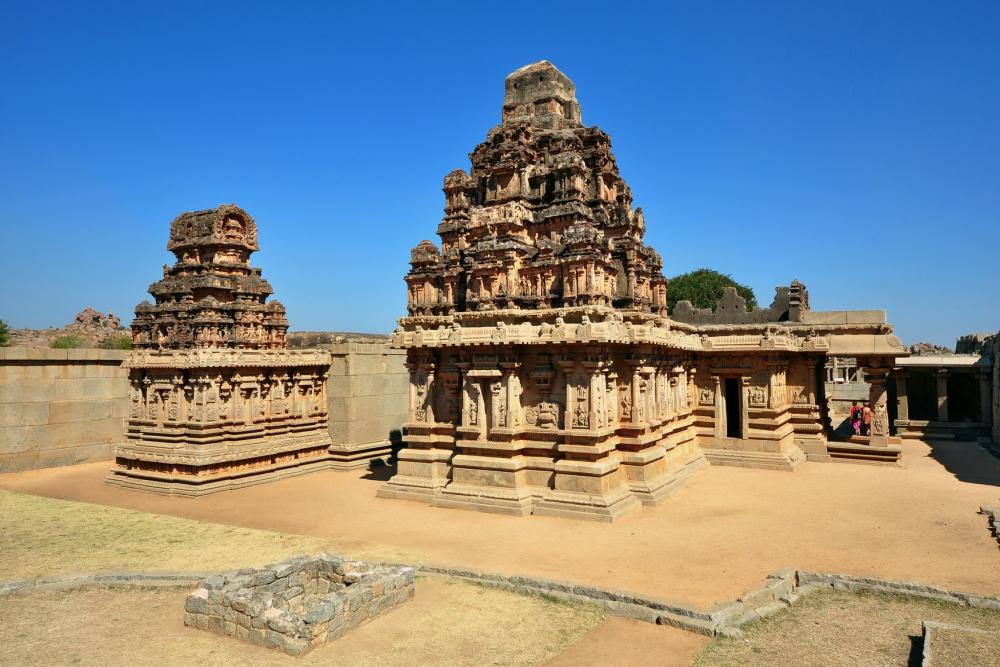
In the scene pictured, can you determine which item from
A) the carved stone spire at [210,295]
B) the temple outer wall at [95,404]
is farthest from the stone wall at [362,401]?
the carved stone spire at [210,295]

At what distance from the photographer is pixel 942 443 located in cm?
2509

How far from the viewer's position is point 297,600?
900 centimetres

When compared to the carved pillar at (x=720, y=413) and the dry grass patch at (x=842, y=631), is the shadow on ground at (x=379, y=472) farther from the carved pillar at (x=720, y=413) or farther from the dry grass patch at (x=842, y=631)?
the dry grass patch at (x=842, y=631)

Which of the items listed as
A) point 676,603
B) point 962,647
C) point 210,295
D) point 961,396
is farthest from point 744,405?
point 210,295

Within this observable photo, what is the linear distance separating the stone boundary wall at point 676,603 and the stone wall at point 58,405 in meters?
13.2

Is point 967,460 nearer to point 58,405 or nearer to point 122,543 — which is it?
point 122,543

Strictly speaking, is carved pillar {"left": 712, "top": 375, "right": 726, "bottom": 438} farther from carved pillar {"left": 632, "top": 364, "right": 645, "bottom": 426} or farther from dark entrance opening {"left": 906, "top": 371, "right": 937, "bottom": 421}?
dark entrance opening {"left": 906, "top": 371, "right": 937, "bottom": 421}

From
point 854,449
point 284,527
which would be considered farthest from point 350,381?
point 854,449

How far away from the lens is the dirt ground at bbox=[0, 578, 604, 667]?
732 cm

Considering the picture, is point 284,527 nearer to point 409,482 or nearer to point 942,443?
point 409,482

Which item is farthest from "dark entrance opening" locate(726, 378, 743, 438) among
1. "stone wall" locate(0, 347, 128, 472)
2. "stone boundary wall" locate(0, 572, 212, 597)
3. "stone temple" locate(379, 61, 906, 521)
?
"stone wall" locate(0, 347, 128, 472)

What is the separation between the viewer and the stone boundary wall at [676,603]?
8.11 metres

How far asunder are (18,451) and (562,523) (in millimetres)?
18199

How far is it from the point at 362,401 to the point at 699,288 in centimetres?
4873
